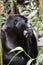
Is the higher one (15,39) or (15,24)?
(15,24)

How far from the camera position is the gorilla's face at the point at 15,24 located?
1946 millimetres

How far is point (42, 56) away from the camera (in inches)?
28.9

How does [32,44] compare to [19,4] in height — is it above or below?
below

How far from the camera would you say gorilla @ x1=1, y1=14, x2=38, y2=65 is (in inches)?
75.0

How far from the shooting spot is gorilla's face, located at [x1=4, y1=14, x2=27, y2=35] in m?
1.95

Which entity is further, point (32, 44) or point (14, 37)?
point (14, 37)

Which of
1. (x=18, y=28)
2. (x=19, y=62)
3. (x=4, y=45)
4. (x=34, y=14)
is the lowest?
(x=19, y=62)

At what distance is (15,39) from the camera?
2061mm

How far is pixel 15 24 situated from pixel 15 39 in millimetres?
154

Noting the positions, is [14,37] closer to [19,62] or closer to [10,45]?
[10,45]

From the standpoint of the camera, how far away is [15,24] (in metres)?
1.97

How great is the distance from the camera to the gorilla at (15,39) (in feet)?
6.25

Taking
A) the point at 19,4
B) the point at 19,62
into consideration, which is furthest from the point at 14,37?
the point at 19,4

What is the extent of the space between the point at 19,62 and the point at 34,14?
1.98 feet
